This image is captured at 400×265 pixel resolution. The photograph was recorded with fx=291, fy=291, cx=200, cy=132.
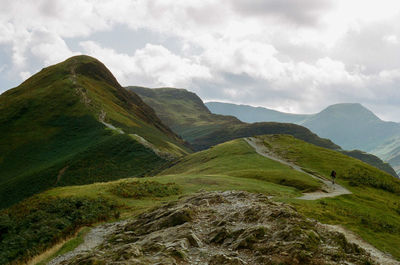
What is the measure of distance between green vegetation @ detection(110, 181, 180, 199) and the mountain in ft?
156

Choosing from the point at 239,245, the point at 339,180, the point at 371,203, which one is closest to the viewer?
the point at 239,245

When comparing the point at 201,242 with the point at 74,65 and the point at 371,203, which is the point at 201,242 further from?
the point at 74,65

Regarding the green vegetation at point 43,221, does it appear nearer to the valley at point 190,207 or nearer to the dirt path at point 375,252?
the valley at point 190,207

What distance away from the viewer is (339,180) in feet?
198

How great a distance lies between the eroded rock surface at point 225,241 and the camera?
17.4m

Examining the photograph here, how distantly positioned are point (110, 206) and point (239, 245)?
73.7 feet

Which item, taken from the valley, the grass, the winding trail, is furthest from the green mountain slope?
the grass

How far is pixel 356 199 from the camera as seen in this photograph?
4388 cm

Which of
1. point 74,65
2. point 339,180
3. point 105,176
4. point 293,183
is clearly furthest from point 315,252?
point 74,65

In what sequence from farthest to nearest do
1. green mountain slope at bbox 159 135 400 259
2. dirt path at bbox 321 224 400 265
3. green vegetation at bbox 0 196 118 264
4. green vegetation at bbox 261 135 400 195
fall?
green vegetation at bbox 261 135 400 195
green mountain slope at bbox 159 135 400 259
green vegetation at bbox 0 196 118 264
dirt path at bbox 321 224 400 265

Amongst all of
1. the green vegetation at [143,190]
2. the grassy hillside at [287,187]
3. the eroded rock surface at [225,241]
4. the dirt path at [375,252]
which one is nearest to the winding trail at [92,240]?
the eroded rock surface at [225,241]

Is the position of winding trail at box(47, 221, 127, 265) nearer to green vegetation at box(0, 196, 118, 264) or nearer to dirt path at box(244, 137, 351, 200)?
green vegetation at box(0, 196, 118, 264)

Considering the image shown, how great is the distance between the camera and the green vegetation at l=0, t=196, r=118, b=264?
86.0ft

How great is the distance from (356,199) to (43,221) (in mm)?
42326
